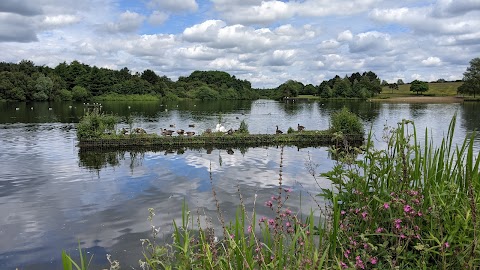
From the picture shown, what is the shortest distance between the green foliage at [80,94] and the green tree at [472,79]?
388 ft

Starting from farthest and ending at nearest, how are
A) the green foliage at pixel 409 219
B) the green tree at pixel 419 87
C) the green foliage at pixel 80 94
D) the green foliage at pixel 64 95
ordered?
the green tree at pixel 419 87
the green foliage at pixel 80 94
the green foliage at pixel 64 95
the green foliage at pixel 409 219

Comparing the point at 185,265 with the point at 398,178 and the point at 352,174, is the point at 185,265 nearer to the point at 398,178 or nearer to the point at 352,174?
the point at 352,174

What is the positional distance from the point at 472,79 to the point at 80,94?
398 feet

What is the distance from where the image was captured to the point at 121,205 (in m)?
12.8

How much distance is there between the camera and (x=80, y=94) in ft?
351

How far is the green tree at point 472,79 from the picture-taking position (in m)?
108

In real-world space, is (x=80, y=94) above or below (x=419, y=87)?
below

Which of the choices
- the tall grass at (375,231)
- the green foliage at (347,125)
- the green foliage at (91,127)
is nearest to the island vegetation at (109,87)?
the green foliage at (91,127)

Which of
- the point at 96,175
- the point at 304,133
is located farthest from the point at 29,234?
the point at 304,133

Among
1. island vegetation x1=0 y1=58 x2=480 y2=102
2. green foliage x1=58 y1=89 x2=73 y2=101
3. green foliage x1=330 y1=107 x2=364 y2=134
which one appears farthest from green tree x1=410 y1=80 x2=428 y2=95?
green foliage x1=330 y1=107 x2=364 y2=134

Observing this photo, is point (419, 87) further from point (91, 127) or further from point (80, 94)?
point (91, 127)

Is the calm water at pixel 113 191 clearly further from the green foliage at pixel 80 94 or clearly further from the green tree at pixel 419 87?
the green tree at pixel 419 87

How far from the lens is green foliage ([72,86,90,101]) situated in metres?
107

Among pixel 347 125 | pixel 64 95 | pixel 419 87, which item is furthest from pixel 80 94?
pixel 419 87
